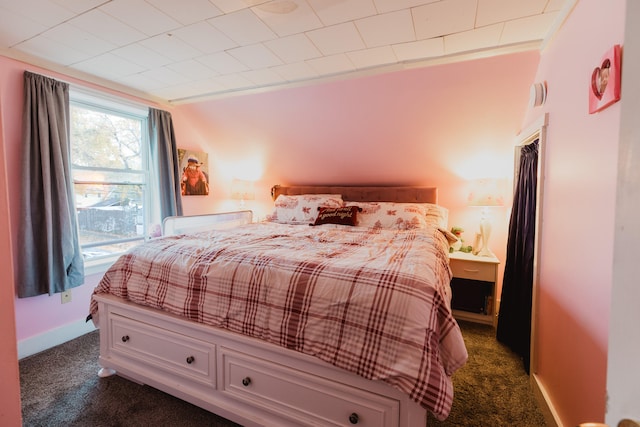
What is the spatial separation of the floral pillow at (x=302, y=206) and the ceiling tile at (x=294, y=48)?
1.49m

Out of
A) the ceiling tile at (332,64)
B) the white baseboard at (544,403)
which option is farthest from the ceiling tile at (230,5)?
the white baseboard at (544,403)

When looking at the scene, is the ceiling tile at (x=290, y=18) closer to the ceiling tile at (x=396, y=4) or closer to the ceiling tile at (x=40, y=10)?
the ceiling tile at (x=396, y=4)

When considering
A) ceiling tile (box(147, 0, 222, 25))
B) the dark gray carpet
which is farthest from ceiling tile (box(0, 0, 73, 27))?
the dark gray carpet

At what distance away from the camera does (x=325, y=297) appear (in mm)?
1294

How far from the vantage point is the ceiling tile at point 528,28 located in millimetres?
1709

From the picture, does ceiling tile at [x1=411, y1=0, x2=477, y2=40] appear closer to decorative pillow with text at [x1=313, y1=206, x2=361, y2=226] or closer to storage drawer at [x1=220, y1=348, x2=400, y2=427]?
decorative pillow with text at [x1=313, y1=206, x2=361, y2=226]

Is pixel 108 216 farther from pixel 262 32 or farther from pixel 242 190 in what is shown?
pixel 262 32

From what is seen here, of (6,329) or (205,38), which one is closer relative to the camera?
(6,329)

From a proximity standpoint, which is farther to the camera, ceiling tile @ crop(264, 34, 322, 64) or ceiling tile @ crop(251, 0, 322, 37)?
ceiling tile @ crop(264, 34, 322, 64)

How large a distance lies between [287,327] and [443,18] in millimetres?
1894

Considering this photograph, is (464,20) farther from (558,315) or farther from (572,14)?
(558,315)

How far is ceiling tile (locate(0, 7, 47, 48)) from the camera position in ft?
5.67

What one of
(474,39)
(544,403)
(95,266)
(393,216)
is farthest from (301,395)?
(95,266)

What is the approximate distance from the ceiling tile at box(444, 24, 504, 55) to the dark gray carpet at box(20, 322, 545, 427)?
7.22 feet
